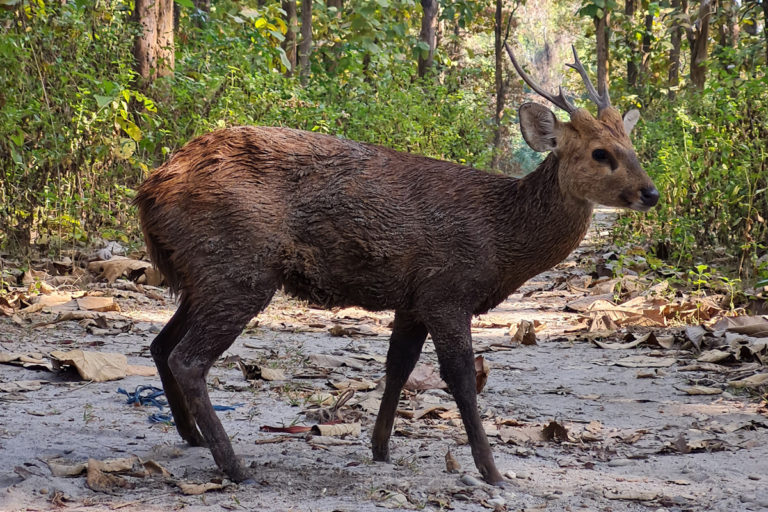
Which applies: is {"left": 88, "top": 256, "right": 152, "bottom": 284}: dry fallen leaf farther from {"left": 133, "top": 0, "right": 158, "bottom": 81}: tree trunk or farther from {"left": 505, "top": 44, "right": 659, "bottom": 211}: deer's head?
{"left": 505, "top": 44, "right": 659, "bottom": 211}: deer's head

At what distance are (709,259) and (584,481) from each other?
19.4ft

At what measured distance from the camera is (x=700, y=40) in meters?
16.8

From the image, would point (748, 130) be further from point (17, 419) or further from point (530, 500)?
point (17, 419)

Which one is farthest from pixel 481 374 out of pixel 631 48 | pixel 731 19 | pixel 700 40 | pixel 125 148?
pixel 631 48

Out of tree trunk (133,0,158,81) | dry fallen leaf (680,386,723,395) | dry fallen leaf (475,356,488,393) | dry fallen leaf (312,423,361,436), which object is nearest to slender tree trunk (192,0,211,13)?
tree trunk (133,0,158,81)

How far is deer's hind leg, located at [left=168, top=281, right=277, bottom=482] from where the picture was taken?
418 cm

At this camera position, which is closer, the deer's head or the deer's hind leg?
the deer's hind leg

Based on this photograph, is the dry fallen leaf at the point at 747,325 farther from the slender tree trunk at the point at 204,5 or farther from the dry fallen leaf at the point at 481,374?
the slender tree trunk at the point at 204,5

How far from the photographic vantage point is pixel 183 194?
4.33m

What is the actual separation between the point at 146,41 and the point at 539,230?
724 cm

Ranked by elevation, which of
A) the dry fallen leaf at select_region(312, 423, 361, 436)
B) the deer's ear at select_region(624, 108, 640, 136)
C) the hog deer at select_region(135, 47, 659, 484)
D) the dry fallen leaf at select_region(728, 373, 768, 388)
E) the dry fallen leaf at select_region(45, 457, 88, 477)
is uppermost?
the deer's ear at select_region(624, 108, 640, 136)

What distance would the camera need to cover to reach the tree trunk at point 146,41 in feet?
34.0

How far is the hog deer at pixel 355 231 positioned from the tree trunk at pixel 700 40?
1253 centimetres

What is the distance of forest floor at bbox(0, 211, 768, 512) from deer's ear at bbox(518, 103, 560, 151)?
1.60m
